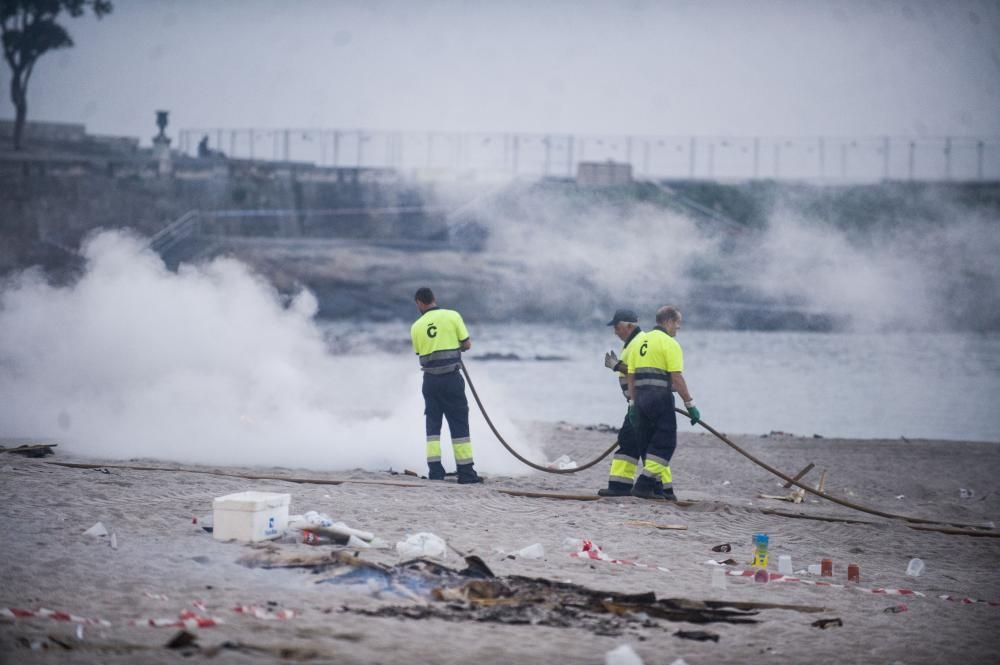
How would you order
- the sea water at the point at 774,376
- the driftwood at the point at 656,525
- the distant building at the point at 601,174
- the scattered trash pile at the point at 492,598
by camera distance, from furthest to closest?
the distant building at the point at 601,174
the sea water at the point at 774,376
the driftwood at the point at 656,525
the scattered trash pile at the point at 492,598

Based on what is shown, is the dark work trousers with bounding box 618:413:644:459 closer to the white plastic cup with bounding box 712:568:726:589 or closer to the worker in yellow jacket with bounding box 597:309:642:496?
the worker in yellow jacket with bounding box 597:309:642:496

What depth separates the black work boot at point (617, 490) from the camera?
1208cm

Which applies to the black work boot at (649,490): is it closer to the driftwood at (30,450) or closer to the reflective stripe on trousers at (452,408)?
the reflective stripe on trousers at (452,408)

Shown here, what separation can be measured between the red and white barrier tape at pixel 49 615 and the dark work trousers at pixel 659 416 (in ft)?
21.7

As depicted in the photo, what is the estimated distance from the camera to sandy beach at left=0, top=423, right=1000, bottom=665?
20.9 feet

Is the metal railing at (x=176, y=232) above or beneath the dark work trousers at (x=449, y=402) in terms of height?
above

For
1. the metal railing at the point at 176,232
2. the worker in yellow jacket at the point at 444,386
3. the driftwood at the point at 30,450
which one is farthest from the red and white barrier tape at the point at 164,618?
the metal railing at the point at 176,232

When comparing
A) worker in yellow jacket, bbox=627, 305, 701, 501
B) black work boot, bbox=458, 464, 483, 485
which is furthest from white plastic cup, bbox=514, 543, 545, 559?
black work boot, bbox=458, 464, 483, 485

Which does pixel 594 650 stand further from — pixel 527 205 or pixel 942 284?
pixel 942 284

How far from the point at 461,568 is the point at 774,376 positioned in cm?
3643

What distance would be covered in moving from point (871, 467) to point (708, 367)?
28728 mm

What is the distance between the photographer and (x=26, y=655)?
5.81 meters

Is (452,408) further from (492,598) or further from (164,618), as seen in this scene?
(164,618)

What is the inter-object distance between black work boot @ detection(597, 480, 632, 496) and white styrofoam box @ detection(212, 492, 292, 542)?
436 cm
